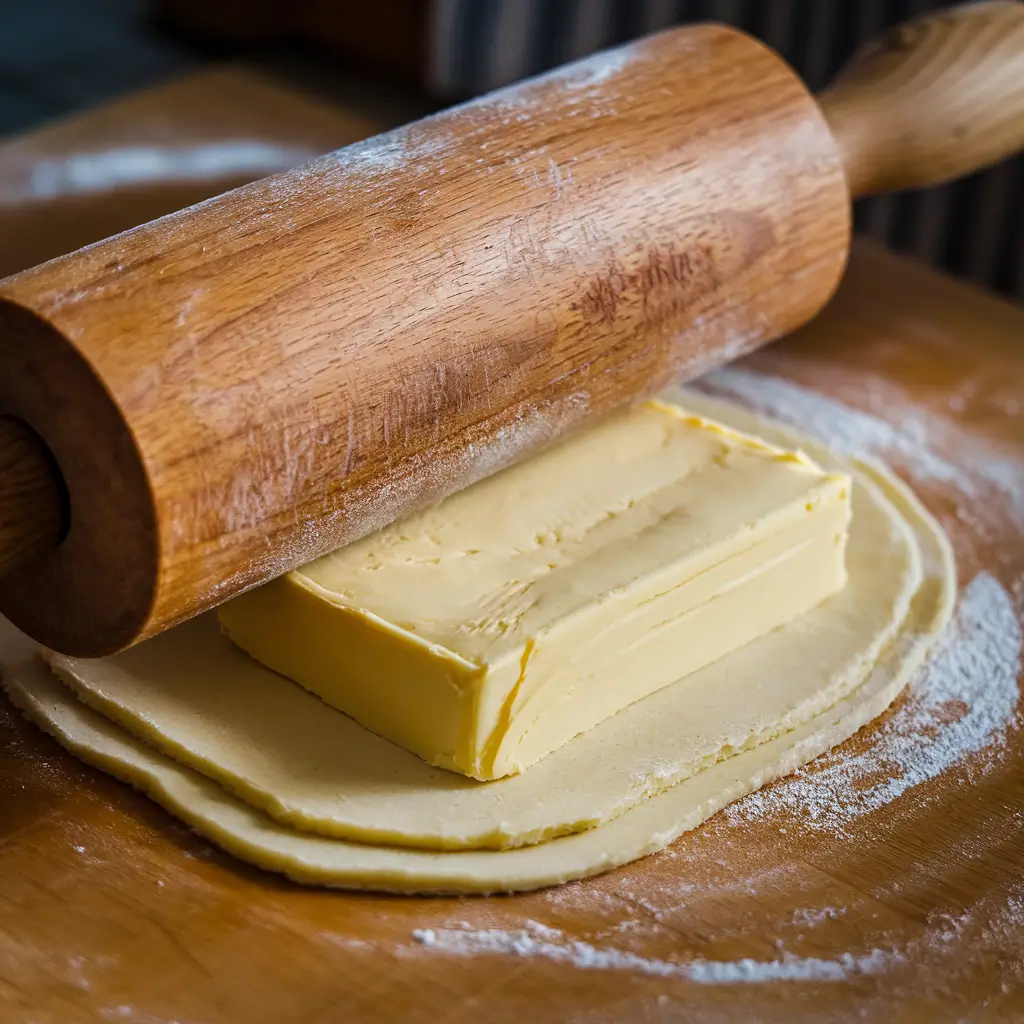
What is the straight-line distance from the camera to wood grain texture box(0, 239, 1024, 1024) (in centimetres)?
113

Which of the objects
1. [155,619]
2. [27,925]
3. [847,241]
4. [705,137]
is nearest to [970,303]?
[847,241]

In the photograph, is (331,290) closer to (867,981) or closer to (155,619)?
(155,619)

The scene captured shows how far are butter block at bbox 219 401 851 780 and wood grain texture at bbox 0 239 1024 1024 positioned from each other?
16 centimetres

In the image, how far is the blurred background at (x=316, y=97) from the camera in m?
2.39

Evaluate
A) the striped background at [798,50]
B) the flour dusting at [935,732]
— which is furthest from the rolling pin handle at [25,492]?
the striped background at [798,50]

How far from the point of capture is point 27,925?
1.18 meters

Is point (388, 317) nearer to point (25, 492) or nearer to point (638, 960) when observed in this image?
point (25, 492)

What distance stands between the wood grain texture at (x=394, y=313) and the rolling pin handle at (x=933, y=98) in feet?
0.53

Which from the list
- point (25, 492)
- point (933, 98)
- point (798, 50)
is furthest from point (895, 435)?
point (25, 492)

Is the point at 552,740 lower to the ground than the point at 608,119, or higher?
lower

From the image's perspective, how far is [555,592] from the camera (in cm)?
135

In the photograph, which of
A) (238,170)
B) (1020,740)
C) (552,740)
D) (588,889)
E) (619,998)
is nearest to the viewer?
(619,998)

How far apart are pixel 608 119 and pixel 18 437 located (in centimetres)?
69

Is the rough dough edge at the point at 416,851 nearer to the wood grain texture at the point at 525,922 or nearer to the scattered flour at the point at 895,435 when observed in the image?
the wood grain texture at the point at 525,922
